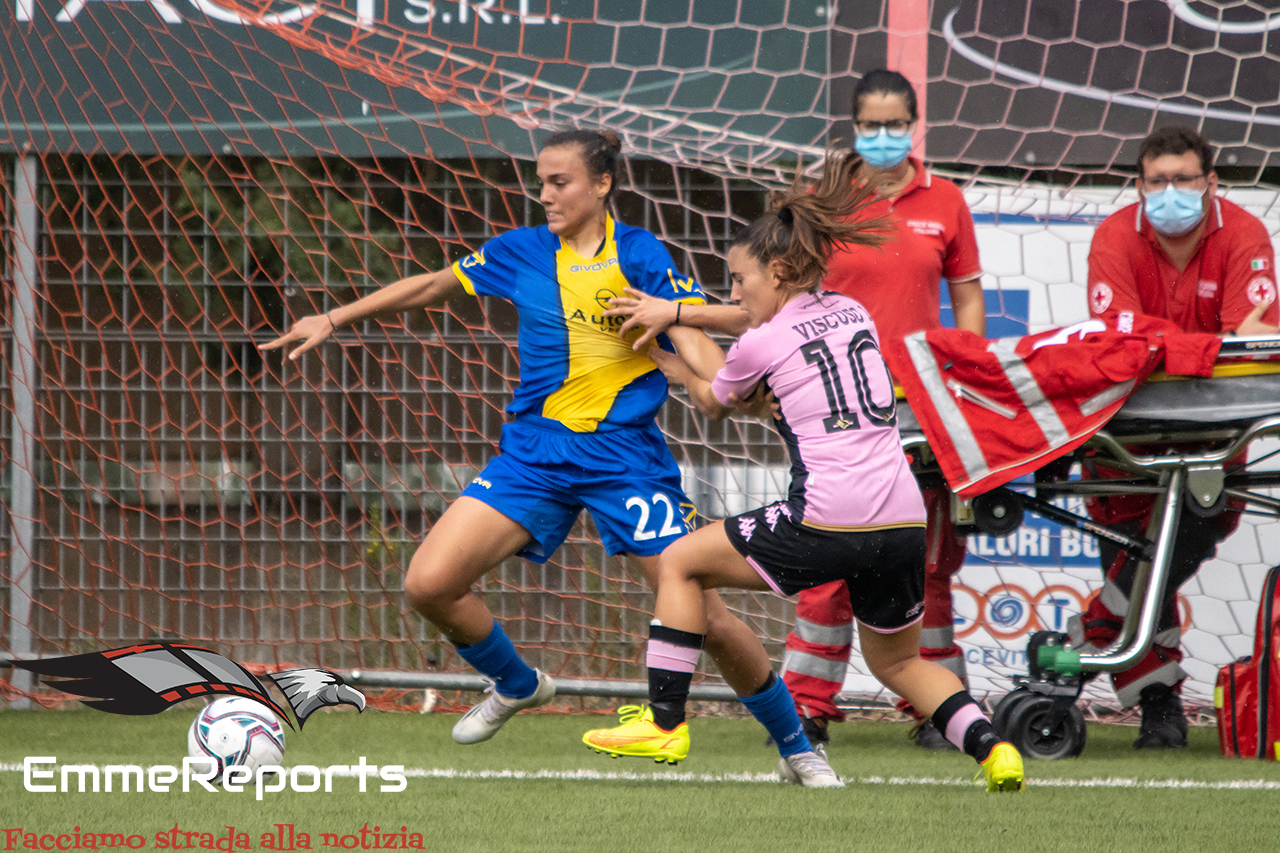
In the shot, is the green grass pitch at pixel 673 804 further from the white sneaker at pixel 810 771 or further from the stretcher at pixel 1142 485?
the stretcher at pixel 1142 485

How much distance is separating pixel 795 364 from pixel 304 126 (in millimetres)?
3007

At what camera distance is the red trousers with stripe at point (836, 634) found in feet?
15.7

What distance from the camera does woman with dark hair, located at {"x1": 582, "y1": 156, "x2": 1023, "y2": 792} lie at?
11.4 feet

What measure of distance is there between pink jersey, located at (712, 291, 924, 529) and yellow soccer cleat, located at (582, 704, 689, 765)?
634mm

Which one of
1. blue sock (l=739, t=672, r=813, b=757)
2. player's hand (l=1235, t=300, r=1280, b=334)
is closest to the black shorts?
blue sock (l=739, t=672, r=813, b=757)

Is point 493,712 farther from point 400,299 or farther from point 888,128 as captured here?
point 888,128

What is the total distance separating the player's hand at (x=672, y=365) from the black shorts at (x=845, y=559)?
494mm

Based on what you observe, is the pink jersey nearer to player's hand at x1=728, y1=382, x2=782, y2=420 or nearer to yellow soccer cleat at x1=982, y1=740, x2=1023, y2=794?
player's hand at x1=728, y1=382, x2=782, y2=420

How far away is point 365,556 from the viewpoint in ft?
19.6

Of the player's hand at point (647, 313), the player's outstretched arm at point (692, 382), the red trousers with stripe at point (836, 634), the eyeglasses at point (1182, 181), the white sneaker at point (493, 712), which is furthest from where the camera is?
the red trousers with stripe at point (836, 634)

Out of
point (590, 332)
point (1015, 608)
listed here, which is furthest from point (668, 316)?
point (1015, 608)

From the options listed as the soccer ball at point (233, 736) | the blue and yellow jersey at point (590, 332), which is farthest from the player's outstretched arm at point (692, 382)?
the soccer ball at point (233, 736)

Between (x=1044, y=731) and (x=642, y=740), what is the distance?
161cm

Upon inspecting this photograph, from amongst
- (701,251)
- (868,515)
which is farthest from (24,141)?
(868,515)
